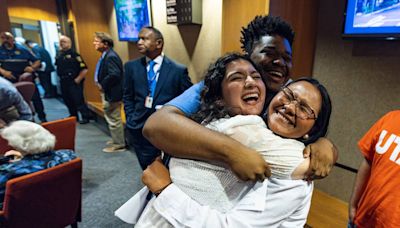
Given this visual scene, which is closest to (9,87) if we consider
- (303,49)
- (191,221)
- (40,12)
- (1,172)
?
(1,172)

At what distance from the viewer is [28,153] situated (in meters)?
1.88

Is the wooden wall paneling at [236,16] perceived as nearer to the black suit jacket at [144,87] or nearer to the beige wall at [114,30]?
the black suit jacket at [144,87]

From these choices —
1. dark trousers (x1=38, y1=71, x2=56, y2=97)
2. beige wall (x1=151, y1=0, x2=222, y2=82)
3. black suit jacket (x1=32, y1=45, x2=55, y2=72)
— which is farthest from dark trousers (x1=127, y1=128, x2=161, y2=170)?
dark trousers (x1=38, y1=71, x2=56, y2=97)

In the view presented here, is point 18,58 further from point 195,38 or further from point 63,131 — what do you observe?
point 195,38

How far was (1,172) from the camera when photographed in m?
1.71

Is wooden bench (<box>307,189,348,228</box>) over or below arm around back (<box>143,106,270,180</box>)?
below

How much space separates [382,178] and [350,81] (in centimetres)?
106

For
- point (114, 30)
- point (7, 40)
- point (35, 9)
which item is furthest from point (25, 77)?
point (35, 9)

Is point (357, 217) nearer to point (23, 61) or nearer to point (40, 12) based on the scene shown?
point (23, 61)

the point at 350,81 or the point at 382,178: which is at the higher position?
the point at 350,81

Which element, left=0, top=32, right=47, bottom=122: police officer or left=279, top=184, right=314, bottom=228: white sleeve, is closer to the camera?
left=279, top=184, right=314, bottom=228: white sleeve

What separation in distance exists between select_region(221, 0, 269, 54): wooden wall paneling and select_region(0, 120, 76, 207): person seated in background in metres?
1.74

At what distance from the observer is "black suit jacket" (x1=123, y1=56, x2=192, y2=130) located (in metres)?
2.51

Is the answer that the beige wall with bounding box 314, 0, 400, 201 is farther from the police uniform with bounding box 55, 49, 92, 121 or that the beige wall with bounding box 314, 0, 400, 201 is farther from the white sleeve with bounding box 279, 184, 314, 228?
the police uniform with bounding box 55, 49, 92, 121
